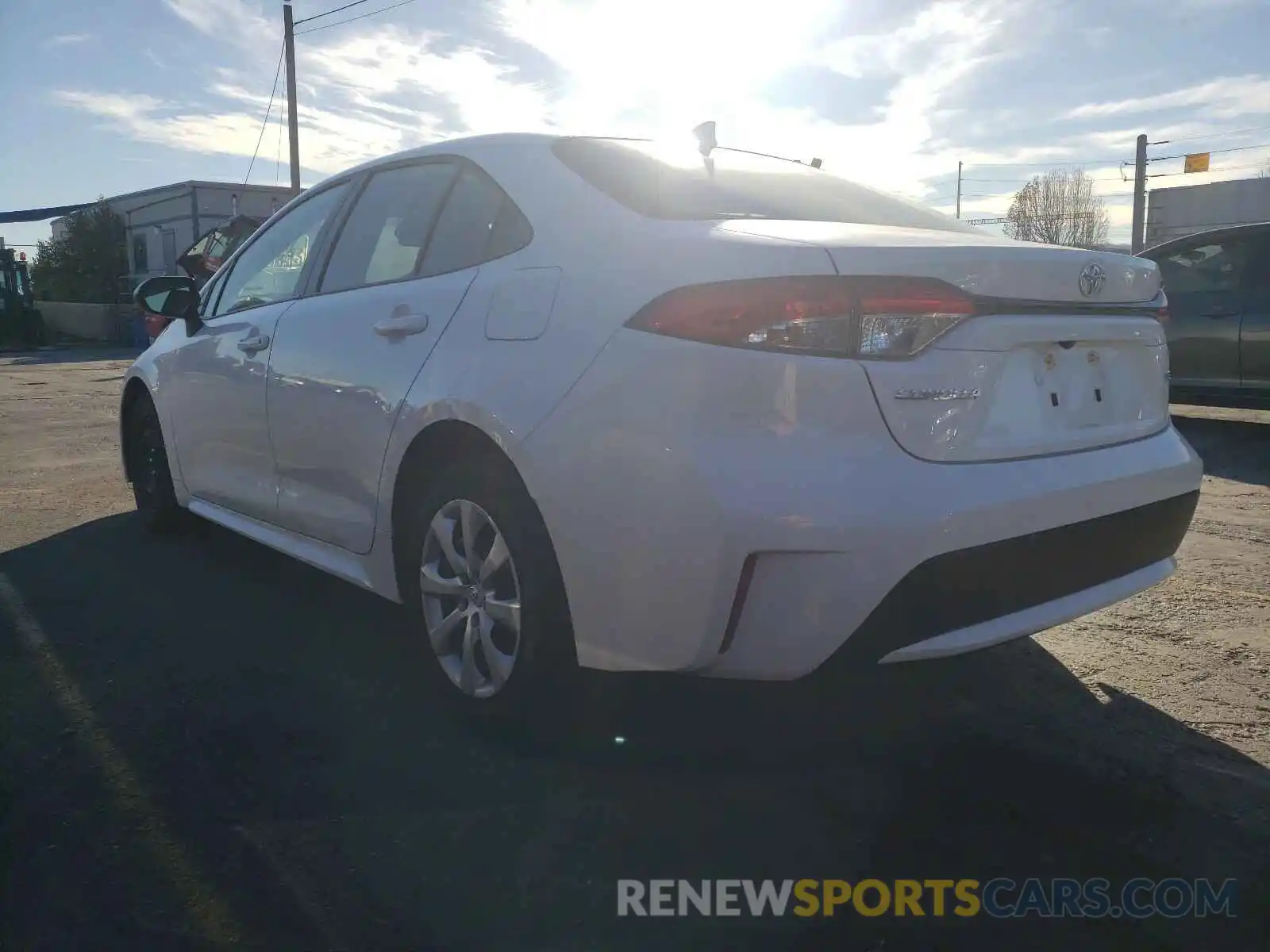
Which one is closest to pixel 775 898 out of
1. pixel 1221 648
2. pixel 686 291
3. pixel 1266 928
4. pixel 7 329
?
pixel 1266 928

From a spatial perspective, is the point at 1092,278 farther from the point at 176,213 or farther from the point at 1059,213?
the point at 1059,213

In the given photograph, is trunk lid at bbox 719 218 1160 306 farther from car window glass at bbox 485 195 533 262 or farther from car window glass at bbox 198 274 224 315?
car window glass at bbox 198 274 224 315

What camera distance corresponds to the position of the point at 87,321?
119 ft

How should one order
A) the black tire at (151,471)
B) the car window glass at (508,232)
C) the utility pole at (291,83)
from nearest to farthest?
the car window glass at (508,232)
the black tire at (151,471)
the utility pole at (291,83)

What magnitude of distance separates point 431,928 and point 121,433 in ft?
13.9

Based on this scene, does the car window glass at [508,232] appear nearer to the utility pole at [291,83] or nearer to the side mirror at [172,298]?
the side mirror at [172,298]

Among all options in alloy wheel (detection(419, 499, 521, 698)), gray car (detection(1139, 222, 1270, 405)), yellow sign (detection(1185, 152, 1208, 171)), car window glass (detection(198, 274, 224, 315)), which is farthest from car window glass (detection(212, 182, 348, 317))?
yellow sign (detection(1185, 152, 1208, 171))

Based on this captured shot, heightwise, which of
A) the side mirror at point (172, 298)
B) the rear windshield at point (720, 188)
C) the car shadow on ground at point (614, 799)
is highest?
the rear windshield at point (720, 188)

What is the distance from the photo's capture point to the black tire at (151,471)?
5039 mm

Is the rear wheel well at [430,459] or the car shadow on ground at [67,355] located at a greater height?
the rear wheel well at [430,459]

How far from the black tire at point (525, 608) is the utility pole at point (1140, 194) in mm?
35708

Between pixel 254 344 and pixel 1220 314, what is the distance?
724 centimetres

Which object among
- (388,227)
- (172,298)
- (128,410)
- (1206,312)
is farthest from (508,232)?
(1206,312)

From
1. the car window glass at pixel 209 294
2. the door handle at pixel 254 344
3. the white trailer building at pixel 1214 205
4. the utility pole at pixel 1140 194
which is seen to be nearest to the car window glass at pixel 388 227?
the door handle at pixel 254 344
